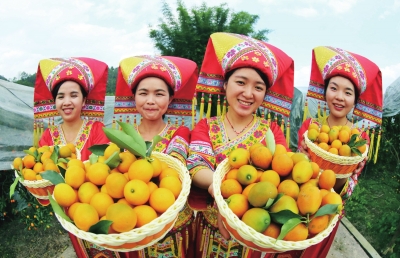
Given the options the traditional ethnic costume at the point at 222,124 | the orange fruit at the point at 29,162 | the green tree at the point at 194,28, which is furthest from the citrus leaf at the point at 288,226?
the green tree at the point at 194,28

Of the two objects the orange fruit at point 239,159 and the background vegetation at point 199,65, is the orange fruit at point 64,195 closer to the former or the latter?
the orange fruit at point 239,159

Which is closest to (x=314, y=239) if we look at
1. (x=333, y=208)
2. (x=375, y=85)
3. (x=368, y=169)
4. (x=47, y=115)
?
(x=333, y=208)

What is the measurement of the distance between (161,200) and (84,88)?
65.0 inches

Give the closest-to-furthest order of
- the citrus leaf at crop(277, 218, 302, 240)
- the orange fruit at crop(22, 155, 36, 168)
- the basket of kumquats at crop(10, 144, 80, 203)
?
the citrus leaf at crop(277, 218, 302, 240) → the basket of kumquats at crop(10, 144, 80, 203) → the orange fruit at crop(22, 155, 36, 168)

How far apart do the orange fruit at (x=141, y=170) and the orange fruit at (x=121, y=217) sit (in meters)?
0.16

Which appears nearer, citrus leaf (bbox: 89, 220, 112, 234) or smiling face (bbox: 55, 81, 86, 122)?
citrus leaf (bbox: 89, 220, 112, 234)

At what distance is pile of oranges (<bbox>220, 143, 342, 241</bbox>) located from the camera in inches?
49.5

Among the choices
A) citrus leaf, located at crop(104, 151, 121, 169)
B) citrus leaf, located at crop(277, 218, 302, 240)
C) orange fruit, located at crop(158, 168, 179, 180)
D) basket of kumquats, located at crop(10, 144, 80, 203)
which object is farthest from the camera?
basket of kumquats, located at crop(10, 144, 80, 203)

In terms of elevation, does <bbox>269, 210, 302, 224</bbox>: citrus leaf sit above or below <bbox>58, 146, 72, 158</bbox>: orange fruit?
above

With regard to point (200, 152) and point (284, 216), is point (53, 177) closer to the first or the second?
point (200, 152)

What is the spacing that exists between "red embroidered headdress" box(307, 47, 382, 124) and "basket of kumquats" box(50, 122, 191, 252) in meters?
1.85

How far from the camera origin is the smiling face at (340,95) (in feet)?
8.41

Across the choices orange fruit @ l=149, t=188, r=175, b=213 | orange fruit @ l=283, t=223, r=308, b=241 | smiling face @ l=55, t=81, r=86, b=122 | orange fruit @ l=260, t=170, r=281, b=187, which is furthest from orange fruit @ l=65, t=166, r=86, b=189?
smiling face @ l=55, t=81, r=86, b=122

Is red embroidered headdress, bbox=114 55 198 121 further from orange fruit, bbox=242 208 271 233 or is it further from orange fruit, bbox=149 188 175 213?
orange fruit, bbox=242 208 271 233
